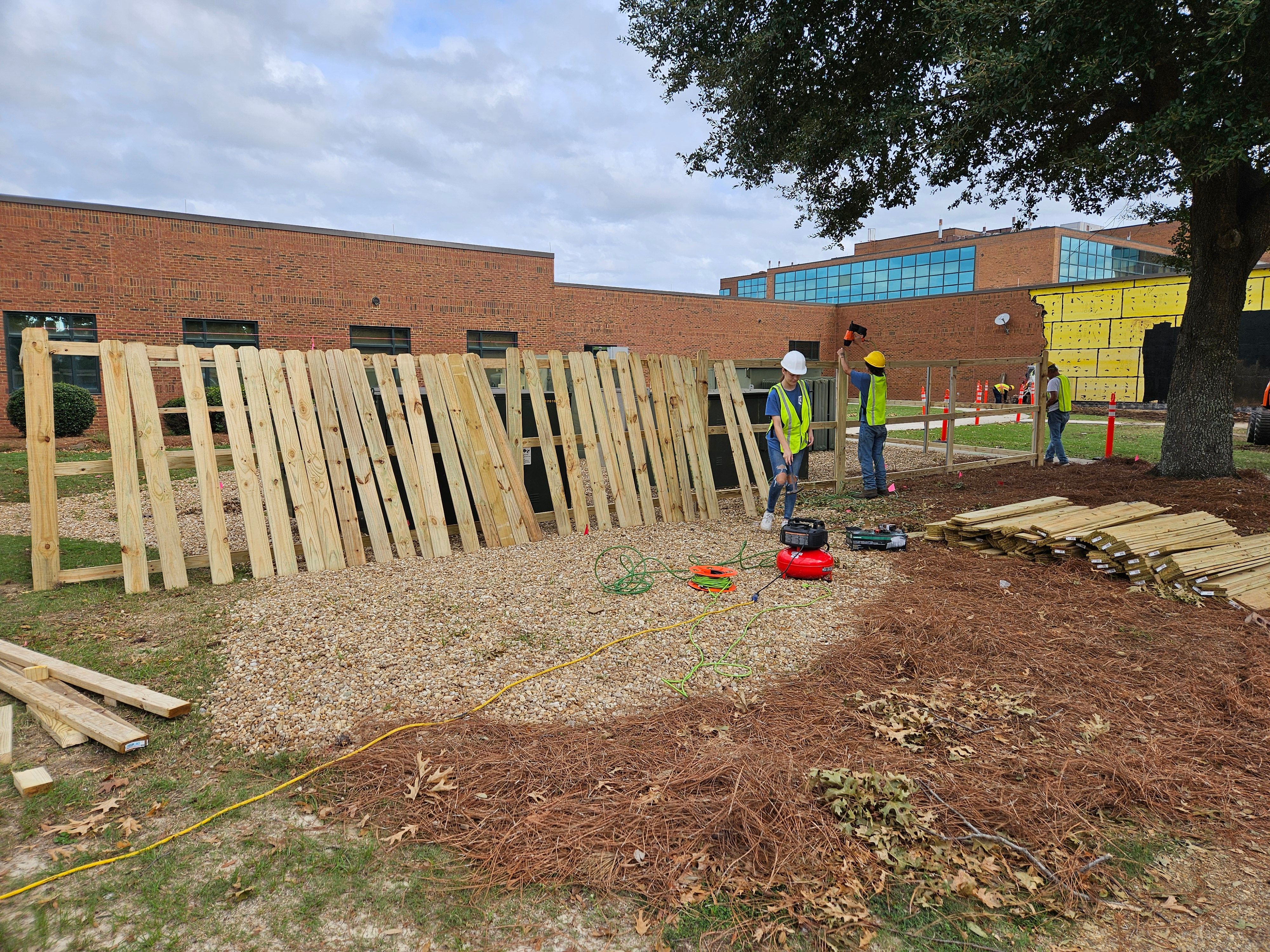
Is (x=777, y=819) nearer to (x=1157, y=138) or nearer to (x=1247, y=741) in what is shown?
(x=1247, y=741)

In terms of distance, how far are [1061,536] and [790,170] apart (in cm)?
693

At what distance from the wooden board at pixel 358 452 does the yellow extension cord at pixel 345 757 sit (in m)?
3.01

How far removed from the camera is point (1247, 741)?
11.9 ft

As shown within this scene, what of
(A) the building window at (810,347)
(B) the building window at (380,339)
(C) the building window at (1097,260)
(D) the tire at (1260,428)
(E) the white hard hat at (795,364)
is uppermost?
(C) the building window at (1097,260)

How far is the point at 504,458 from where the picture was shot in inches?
301

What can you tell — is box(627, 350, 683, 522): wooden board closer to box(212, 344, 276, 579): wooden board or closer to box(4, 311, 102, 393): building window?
box(212, 344, 276, 579): wooden board

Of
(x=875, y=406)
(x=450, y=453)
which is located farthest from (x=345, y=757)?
(x=875, y=406)

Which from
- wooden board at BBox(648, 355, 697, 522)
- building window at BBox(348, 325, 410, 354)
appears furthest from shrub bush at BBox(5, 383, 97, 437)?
wooden board at BBox(648, 355, 697, 522)

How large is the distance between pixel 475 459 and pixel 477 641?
2.96 meters

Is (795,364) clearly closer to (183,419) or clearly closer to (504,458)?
(504,458)

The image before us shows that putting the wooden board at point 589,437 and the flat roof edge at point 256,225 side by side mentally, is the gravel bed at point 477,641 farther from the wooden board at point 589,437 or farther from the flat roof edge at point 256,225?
the flat roof edge at point 256,225

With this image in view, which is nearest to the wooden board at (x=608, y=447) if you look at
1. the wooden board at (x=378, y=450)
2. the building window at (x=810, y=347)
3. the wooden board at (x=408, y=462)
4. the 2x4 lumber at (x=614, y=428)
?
the 2x4 lumber at (x=614, y=428)

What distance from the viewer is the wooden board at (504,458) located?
757cm

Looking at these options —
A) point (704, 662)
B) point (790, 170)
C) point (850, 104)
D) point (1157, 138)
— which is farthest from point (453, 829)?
point (790, 170)
